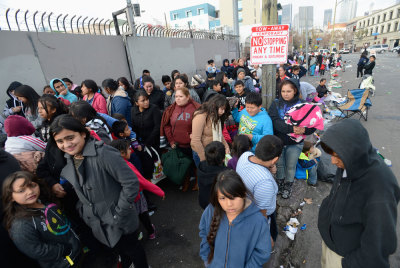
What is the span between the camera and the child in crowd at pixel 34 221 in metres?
1.70

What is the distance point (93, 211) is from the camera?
1.81 m

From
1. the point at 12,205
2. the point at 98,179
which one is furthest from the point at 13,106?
the point at 98,179

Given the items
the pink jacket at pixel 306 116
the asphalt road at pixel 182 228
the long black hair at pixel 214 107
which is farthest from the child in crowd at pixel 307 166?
the long black hair at pixel 214 107

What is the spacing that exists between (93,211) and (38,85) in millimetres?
4941

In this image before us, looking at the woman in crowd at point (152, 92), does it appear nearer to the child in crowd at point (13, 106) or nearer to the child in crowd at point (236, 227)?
the child in crowd at point (13, 106)

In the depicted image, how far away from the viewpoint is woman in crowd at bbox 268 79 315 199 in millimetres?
3006

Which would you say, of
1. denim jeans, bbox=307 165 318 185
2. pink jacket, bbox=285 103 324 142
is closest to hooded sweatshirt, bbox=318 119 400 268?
pink jacket, bbox=285 103 324 142

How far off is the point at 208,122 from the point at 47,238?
222 centimetres

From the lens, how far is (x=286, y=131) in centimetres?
303

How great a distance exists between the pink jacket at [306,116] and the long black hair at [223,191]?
5.39 feet

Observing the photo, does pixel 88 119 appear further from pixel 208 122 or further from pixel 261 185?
pixel 261 185

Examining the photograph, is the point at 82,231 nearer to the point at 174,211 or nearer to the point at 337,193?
the point at 174,211

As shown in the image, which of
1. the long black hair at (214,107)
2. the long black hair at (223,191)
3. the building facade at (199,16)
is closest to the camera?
the long black hair at (223,191)

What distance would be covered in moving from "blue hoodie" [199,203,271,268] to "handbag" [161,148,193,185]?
1.82 m
